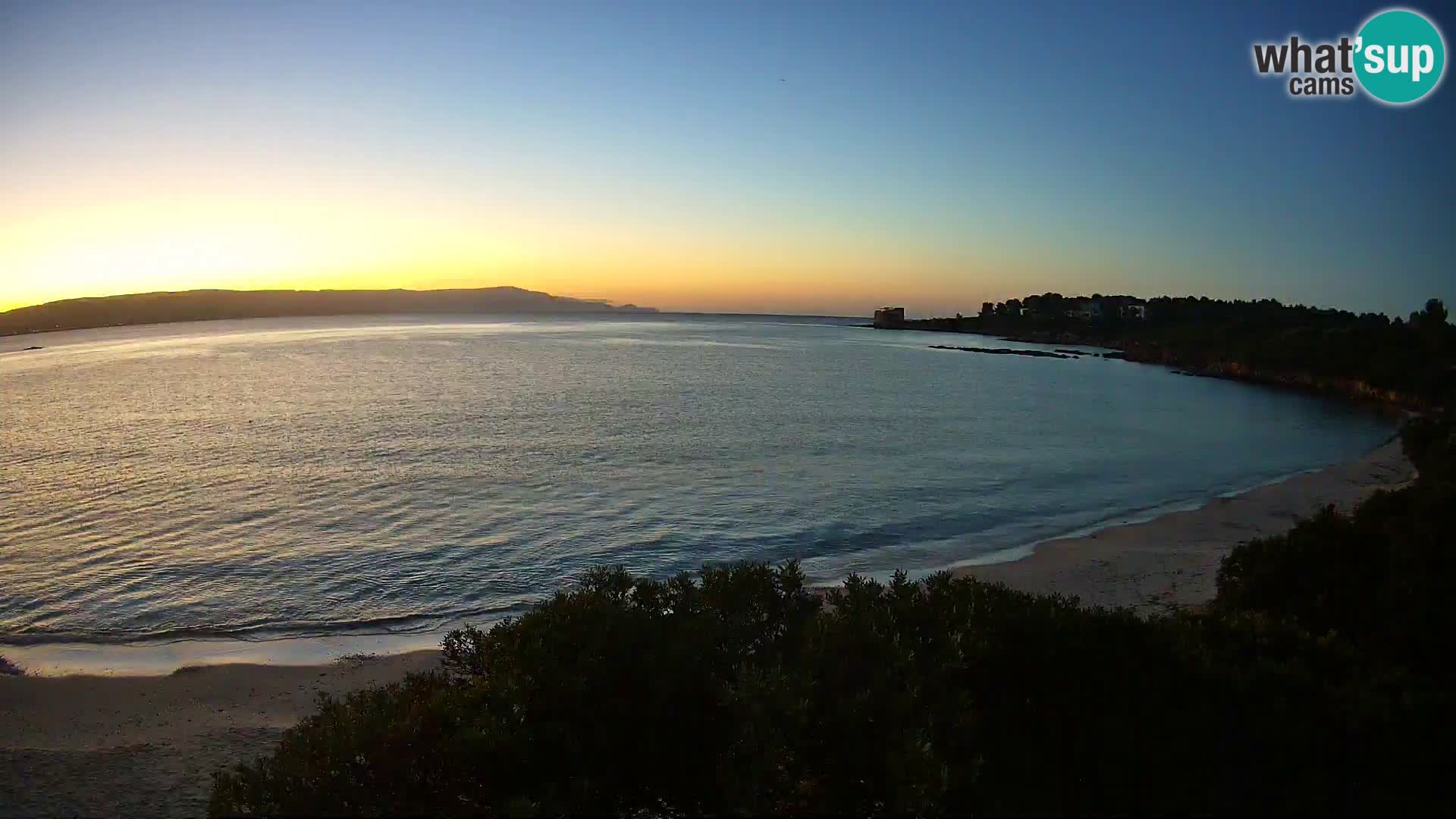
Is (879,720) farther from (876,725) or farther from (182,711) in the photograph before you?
(182,711)

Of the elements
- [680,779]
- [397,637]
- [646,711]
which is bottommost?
[397,637]

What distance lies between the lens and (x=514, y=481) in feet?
90.6

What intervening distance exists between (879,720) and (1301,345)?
88.8 meters

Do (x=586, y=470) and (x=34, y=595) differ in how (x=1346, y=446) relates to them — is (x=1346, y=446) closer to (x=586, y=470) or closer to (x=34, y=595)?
(x=586, y=470)

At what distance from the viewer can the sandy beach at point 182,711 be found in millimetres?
8844

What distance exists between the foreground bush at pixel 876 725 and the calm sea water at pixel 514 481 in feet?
32.2

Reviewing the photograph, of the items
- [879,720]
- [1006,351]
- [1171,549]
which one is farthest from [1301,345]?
[879,720]

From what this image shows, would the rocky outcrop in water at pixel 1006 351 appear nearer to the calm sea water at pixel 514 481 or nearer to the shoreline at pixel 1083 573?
the calm sea water at pixel 514 481

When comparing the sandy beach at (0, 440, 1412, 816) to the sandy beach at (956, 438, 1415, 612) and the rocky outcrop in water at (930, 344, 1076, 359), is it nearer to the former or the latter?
the sandy beach at (956, 438, 1415, 612)

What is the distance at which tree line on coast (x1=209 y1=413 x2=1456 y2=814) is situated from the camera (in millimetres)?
5594

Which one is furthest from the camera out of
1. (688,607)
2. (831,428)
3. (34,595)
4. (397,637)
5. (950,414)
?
(950,414)

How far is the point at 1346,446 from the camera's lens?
37.1 metres

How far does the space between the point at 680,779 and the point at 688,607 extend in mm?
1929

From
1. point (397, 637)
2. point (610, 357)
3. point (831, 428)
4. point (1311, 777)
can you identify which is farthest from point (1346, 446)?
point (610, 357)
